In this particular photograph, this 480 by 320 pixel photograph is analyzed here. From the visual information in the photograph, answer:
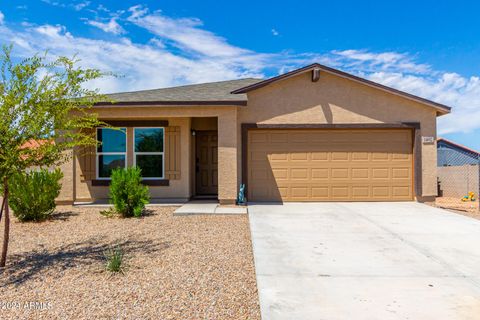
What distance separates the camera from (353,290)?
12.4 ft

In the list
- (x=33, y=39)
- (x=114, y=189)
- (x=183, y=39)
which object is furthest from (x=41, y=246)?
(x=183, y=39)

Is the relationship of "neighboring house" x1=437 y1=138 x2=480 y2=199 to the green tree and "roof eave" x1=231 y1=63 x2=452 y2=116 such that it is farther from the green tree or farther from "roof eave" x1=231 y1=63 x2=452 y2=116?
the green tree

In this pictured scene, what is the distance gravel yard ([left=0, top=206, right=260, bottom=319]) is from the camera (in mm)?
3281

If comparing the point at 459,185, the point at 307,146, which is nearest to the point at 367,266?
the point at 307,146

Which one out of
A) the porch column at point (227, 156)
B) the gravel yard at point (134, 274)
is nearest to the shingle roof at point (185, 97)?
the porch column at point (227, 156)

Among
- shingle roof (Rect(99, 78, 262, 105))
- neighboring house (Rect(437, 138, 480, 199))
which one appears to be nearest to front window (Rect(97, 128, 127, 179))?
shingle roof (Rect(99, 78, 262, 105))

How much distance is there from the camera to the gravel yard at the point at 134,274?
3.28 metres

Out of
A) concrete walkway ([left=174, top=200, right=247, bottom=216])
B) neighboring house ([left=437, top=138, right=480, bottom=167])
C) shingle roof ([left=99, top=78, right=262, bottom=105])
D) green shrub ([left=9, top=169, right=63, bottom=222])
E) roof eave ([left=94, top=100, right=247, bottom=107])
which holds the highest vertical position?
shingle roof ([left=99, top=78, right=262, bottom=105])

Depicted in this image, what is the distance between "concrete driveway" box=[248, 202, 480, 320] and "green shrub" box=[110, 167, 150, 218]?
2909 mm

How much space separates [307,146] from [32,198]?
7.89m

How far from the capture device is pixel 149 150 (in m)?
10.9

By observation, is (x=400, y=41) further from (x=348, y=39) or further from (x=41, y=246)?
(x=41, y=246)

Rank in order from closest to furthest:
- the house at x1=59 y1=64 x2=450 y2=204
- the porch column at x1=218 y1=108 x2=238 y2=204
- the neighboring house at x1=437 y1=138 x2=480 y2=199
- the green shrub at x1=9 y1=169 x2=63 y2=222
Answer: the green shrub at x1=9 y1=169 x2=63 y2=222
the porch column at x1=218 y1=108 x2=238 y2=204
the house at x1=59 y1=64 x2=450 y2=204
the neighboring house at x1=437 y1=138 x2=480 y2=199

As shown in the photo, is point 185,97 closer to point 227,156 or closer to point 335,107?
point 227,156
